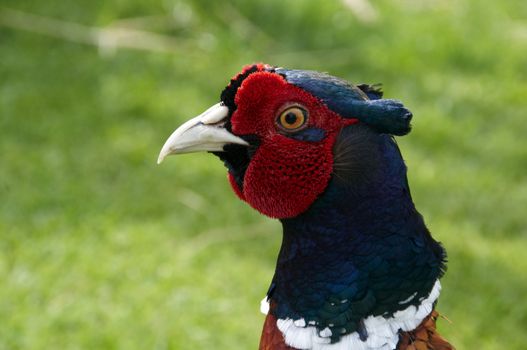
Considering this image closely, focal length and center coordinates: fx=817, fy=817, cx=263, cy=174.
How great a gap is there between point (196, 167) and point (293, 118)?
306 cm

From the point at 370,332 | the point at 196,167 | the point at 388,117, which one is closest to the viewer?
the point at 388,117

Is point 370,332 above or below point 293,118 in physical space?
below

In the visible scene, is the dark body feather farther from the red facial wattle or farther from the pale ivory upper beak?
the pale ivory upper beak

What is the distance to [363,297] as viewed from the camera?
207 centimetres

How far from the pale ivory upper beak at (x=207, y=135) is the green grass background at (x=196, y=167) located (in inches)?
76.5

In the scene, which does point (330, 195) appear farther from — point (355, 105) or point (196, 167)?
point (196, 167)

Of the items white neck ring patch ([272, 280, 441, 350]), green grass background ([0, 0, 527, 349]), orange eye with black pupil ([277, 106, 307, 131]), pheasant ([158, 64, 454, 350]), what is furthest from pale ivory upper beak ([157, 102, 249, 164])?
green grass background ([0, 0, 527, 349])

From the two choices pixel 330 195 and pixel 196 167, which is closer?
pixel 330 195

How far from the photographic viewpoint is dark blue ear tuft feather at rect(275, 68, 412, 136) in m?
1.99

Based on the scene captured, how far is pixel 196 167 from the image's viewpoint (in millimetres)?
5016

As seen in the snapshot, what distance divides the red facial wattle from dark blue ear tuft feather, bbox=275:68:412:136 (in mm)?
20

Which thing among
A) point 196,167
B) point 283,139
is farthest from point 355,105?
point 196,167

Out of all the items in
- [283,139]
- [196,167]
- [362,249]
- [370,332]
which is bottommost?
[370,332]

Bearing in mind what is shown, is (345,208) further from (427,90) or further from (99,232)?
(427,90)
